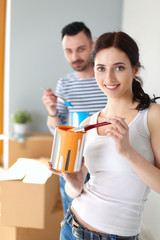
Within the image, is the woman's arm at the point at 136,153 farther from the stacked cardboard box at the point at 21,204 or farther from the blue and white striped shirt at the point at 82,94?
the stacked cardboard box at the point at 21,204

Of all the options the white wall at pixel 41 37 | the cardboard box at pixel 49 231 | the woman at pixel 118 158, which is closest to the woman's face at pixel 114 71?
the woman at pixel 118 158

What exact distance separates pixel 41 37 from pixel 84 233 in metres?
1.91

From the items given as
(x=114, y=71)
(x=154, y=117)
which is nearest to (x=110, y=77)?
(x=114, y=71)

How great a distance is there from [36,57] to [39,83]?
217 millimetres

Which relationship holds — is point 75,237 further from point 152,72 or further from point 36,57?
point 36,57

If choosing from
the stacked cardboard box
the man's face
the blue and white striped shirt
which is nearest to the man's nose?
the man's face

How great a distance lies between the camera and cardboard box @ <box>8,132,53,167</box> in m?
2.25

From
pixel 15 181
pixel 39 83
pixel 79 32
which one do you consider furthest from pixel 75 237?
pixel 39 83

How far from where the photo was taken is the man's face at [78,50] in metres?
1.49

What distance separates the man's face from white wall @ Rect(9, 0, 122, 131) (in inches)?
35.2

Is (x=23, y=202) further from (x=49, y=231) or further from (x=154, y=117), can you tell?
(x=154, y=117)

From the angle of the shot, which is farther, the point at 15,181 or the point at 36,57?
the point at 36,57

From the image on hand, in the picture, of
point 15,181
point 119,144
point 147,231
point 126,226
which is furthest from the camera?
point 15,181

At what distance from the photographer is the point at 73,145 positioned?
2.35 ft
